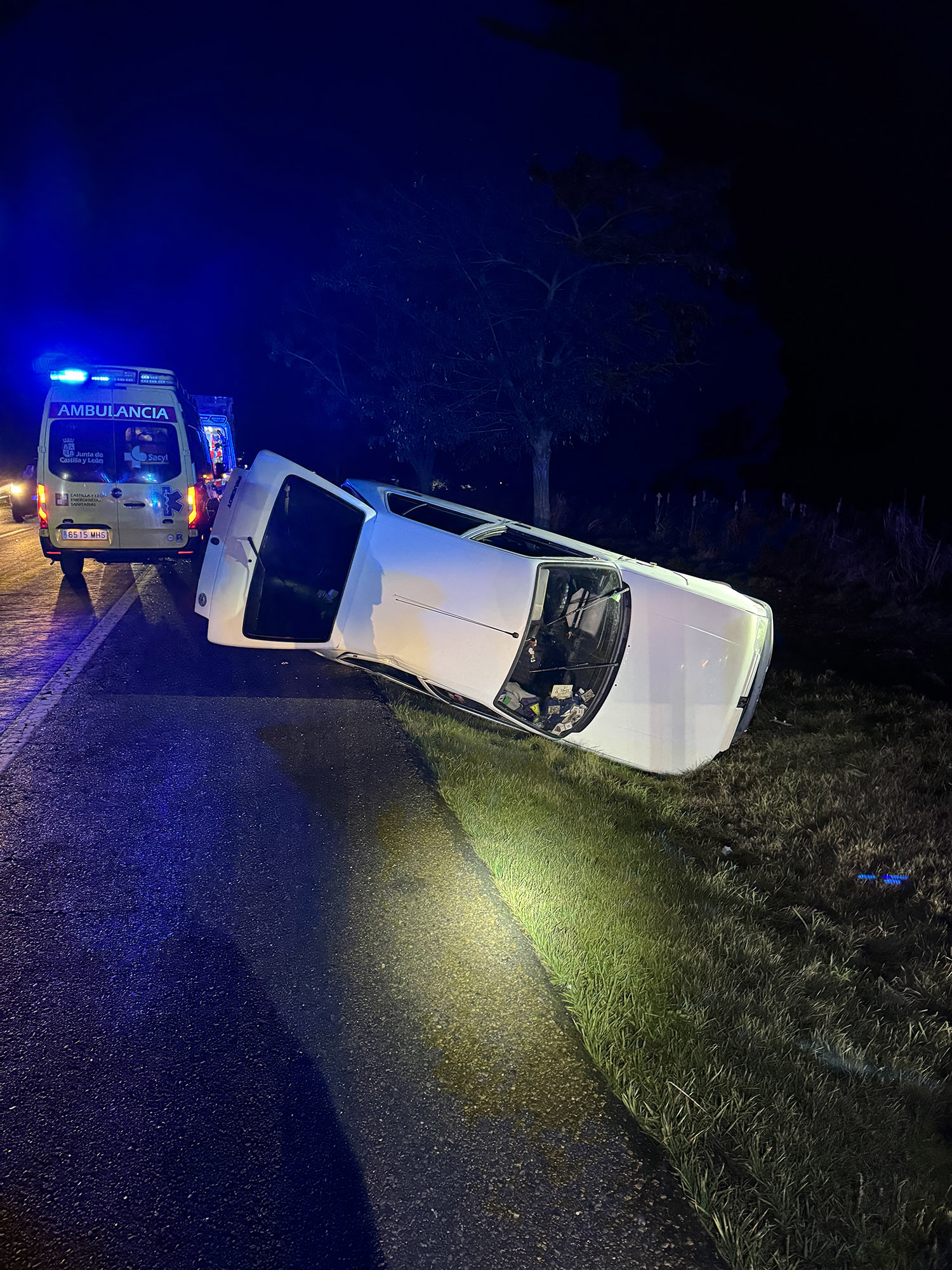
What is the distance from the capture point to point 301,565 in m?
6.34

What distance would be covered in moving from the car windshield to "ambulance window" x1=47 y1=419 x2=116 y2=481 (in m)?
6.79

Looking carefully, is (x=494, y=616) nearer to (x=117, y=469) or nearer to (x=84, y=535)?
(x=117, y=469)

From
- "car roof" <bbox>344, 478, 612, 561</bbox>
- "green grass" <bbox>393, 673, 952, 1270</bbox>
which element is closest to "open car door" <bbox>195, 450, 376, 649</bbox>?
"car roof" <bbox>344, 478, 612, 561</bbox>

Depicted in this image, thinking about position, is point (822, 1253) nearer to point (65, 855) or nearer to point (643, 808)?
point (643, 808)

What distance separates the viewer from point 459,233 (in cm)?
1702

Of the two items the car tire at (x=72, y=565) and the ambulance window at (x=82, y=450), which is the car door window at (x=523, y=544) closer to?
the ambulance window at (x=82, y=450)

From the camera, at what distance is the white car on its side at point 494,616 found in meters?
5.41

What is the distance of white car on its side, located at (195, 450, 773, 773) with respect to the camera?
541cm

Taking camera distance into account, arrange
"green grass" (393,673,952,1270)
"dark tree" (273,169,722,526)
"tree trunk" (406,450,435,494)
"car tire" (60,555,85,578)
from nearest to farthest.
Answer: "green grass" (393,673,952,1270) → "car tire" (60,555,85,578) → "dark tree" (273,169,722,526) → "tree trunk" (406,450,435,494)

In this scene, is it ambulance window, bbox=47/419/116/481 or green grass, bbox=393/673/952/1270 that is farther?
ambulance window, bbox=47/419/116/481

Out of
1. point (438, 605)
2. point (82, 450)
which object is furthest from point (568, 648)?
point (82, 450)

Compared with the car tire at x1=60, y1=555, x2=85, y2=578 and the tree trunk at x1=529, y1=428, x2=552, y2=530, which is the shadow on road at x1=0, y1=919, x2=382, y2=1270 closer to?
the car tire at x1=60, y1=555, x2=85, y2=578

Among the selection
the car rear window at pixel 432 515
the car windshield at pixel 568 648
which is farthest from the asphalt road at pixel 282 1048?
the car rear window at pixel 432 515

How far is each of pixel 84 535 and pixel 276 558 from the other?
5035 mm
